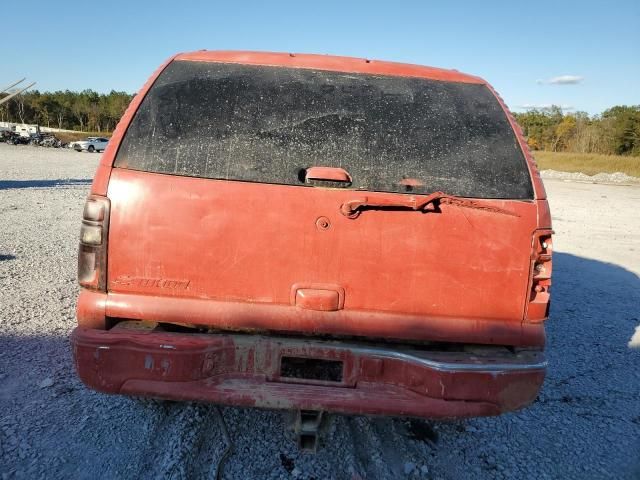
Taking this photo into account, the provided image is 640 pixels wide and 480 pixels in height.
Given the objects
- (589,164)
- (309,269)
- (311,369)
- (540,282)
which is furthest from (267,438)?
(589,164)

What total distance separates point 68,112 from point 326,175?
84.0 meters

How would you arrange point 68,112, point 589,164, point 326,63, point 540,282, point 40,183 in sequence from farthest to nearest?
point 68,112 < point 589,164 < point 40,183 < point 326,63 < point 540,282

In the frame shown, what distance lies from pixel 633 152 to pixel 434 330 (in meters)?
61.6

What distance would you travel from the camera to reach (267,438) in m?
2.79

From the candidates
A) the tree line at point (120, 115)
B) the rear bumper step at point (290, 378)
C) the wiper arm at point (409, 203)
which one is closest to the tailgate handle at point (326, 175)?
the wiper arm at point (409, 203)

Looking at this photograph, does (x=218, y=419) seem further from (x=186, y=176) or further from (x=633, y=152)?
(x=633, y=152)

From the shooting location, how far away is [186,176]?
2.24 metres

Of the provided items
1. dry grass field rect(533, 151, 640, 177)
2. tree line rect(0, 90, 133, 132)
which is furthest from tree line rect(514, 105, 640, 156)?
tree line rect(0, 90, 133, 132)

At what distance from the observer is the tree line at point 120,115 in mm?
55281

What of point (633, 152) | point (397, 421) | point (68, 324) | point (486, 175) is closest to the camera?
point (486, 175)

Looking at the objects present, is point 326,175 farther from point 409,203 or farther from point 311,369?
point 311,369

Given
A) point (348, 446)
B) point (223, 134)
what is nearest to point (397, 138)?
point (223, 134)

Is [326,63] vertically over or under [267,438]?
over

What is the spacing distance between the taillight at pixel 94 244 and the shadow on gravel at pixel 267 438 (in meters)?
1.00
